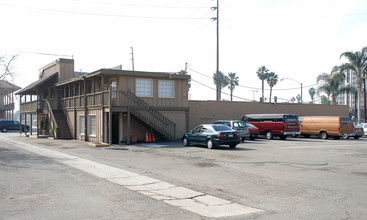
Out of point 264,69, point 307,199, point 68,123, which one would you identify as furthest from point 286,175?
point 264,69

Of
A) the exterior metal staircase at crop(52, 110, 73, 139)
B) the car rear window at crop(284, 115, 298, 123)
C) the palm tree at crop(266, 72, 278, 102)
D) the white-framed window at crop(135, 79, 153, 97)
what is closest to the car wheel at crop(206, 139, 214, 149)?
the white-framed window at crop(135, 79, 153, 97)

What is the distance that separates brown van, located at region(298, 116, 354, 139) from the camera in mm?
28219

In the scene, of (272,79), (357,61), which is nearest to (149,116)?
(357,61)

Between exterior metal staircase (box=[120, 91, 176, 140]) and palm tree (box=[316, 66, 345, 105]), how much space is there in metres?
25.5

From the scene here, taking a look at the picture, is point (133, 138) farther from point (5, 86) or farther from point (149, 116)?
point (5, 86)

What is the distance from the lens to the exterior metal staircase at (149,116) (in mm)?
24359

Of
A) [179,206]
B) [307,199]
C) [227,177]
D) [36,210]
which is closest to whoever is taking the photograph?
[36,210]

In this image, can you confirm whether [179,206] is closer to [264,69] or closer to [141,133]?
[141,133]

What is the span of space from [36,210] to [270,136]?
76.9ft

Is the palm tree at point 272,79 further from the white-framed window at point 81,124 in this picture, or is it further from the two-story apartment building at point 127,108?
the white-framed window at point 81,124

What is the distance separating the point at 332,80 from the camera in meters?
45.2

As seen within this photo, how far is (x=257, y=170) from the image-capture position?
1215cm

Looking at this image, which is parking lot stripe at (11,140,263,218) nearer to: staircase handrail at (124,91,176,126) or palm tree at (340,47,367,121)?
staircase handrail at (124,91,176,126)

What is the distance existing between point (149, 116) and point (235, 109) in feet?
35.2
